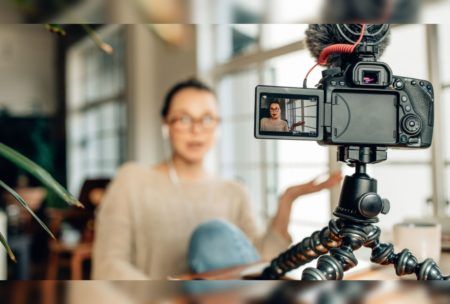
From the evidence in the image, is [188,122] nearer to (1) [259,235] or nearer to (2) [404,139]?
(1) [259,235]

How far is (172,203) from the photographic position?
4.38 ft

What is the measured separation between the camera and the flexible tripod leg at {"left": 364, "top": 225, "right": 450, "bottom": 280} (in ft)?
1.62

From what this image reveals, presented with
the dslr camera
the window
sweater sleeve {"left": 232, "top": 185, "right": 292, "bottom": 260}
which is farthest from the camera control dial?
the window

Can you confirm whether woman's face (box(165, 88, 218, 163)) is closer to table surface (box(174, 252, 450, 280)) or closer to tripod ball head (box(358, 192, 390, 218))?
table surface (box(174, 252, 450, 280))

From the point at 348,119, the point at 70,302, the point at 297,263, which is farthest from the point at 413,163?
the point at 70,302

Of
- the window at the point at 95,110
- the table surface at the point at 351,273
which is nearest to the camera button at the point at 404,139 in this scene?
the table surface at the point at 351,273

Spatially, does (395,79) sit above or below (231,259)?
above

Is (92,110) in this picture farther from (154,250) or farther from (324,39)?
(324,39)

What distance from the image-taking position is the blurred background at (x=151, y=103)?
0.34 metres

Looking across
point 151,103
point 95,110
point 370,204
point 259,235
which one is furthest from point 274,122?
point 95,110

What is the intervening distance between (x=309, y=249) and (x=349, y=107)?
0.71 feet

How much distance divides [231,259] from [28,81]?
4.16 m

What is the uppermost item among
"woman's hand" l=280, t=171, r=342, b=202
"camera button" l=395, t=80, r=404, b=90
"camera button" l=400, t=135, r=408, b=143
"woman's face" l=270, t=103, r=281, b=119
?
"camera button" l=395, t=80, r=404, b=90

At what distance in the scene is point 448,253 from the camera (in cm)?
65
